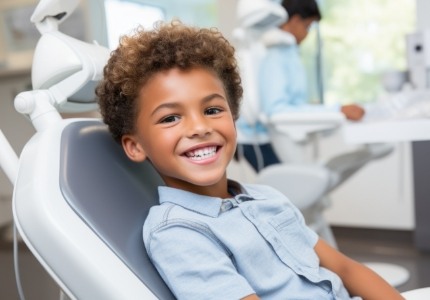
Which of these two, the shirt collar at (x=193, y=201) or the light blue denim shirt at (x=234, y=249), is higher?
the shirt collar at (x=193, y=201)

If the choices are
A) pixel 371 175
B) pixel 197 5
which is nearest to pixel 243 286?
pixel 371 175

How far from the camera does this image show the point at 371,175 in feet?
10.3

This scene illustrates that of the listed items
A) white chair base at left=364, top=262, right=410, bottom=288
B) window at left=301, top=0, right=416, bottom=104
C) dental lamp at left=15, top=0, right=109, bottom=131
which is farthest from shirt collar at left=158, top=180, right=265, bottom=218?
window at left=301, top=0, right=416, bottom=104

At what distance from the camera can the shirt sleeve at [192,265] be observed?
2.25 feet

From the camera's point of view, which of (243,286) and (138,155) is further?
(138,155)

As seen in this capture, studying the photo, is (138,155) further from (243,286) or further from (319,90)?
(319,90)

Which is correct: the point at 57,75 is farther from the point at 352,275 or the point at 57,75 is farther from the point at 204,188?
the point at 352,275

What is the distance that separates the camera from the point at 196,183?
2.61ft

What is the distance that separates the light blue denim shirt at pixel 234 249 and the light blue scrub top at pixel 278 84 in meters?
1.15

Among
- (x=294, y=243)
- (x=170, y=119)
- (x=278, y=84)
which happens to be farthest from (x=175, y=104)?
(x=278, y=84)

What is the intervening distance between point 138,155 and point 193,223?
16 centimetres

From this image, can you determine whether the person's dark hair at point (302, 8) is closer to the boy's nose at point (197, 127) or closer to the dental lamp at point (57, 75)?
the dental lamp at point (57, 75)

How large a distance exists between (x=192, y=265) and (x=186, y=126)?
201 mm

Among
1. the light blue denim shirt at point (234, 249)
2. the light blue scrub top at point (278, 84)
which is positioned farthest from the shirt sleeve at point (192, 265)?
the light blue scrub top at point (278, 84)
